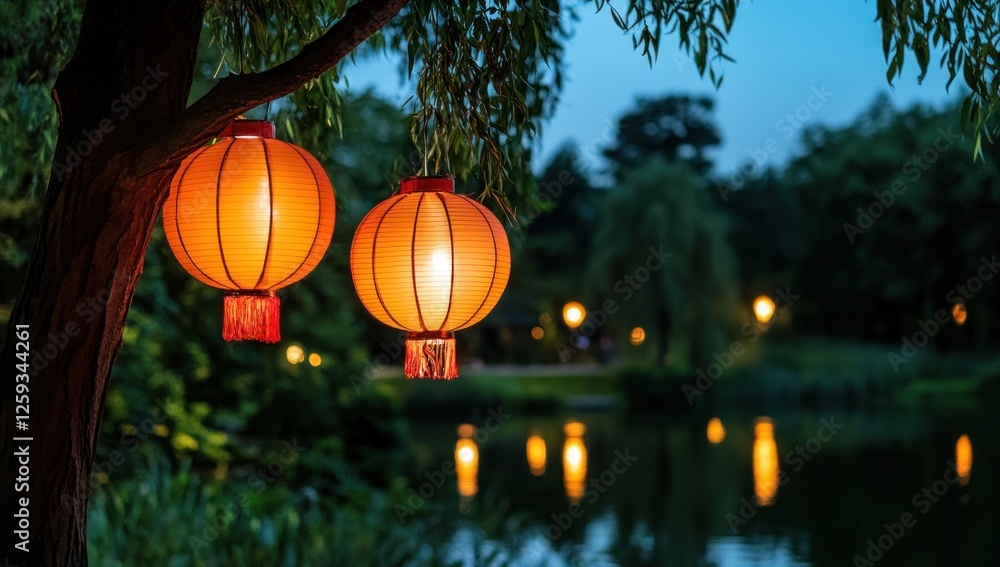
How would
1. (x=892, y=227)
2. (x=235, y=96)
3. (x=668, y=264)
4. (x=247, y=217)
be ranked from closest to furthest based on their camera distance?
(x=235, y=96) → (x=247, y=217) → (x=668, y=264) → (x=892, y=227)

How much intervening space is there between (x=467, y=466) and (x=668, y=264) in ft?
A: 20.8

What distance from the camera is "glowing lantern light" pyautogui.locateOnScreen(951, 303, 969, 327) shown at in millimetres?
17219

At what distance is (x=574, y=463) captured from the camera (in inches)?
453

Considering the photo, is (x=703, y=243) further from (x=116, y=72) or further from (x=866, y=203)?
(x=116, y=72)

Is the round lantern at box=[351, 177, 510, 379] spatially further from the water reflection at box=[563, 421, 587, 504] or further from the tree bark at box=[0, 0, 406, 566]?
the water reflection at box=[563, 421, 587, 504]

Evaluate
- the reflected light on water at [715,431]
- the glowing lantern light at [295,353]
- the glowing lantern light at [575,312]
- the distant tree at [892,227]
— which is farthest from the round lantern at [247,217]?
the glowing lantern light at [575,312]

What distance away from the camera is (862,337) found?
65.1 ft

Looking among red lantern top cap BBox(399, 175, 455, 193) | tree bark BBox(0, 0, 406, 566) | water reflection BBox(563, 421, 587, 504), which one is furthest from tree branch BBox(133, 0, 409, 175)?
water reflection BBox(563, 421, 587, 504)

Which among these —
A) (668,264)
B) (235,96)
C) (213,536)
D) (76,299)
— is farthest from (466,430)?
(235,96)

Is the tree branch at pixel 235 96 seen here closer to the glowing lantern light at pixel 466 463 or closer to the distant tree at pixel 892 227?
the glowing lantern light at pixel 466 463

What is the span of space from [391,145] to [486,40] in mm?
6446

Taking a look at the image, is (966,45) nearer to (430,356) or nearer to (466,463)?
(430,356)

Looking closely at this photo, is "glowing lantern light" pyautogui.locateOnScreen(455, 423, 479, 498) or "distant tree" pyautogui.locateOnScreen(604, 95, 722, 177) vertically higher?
"distant tree" pyautogui.locateOnScreen(604, 95, 722, 177)

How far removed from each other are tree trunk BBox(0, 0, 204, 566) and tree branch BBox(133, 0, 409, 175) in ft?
0.13
